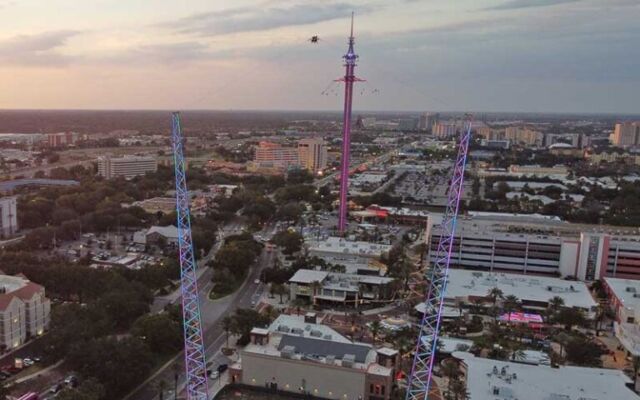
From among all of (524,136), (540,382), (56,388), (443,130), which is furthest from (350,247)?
(443,130)

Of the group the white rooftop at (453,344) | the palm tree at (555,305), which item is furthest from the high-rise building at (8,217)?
the palm tree at (555,305)

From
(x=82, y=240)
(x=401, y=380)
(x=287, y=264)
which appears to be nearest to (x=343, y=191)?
(x=287, y=264)

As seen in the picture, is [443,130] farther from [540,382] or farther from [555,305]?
[540,382]

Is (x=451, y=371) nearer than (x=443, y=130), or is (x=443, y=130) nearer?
(x=451, y=371)

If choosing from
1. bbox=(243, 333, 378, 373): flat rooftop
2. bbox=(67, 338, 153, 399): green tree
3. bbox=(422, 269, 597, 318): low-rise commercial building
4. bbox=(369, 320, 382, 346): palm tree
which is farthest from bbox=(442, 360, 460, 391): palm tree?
bbox=(67, 338, 153, 399): green tree

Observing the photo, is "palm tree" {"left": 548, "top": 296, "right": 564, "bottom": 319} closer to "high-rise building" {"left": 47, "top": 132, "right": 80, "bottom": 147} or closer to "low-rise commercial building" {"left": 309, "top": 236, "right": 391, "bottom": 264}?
"low-rise commercial building" {"left": 309, "top": 236, "right": 391, "bottom": 264}
